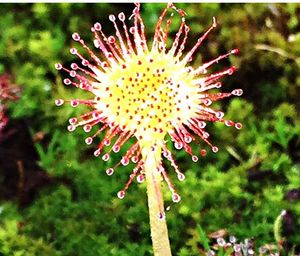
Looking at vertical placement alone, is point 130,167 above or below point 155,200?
above

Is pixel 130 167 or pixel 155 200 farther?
pixel 130 167

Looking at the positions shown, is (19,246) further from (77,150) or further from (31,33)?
(31,33)

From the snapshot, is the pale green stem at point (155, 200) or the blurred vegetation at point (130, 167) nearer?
the pale green stem at point (155, 200)

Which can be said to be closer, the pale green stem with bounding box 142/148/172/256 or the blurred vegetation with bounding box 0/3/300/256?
the pale green stem with bounding box 142/148/172/256

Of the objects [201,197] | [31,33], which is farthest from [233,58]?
[31,33]
